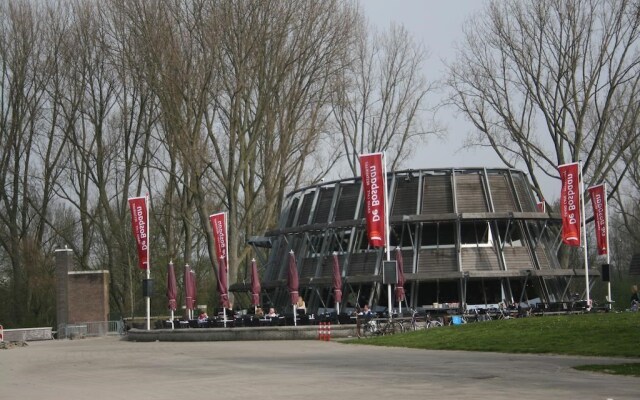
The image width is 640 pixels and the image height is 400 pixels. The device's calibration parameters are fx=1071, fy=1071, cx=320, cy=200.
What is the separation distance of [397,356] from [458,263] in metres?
18.4

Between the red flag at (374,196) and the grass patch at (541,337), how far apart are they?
547cm

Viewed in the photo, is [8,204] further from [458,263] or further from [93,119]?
[458,263]

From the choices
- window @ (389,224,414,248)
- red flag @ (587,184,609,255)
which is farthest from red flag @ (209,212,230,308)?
red flag @ (587,184,609,255)

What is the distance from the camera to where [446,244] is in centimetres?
4681

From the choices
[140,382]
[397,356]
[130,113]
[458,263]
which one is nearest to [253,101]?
[130,113]

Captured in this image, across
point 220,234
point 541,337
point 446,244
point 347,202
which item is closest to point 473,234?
point 446,244

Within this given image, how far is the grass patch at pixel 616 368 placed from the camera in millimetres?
19828

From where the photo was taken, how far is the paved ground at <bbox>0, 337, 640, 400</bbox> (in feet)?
58.0

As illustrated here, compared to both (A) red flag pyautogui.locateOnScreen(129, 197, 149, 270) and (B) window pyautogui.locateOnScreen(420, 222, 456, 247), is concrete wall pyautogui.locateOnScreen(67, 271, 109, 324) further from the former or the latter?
(B) window pyautogui.locateOnScreen(420, 222, 456, 247)

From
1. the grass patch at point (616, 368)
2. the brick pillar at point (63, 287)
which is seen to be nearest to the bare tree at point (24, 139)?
the brick pillar at point (63, 287)

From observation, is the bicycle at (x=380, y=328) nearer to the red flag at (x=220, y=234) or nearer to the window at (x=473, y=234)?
the window at (x=473, y=234)

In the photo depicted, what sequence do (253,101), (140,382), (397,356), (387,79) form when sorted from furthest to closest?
1. (387,79)
2. (253,101)
3. (397,356)
4. (140,382)

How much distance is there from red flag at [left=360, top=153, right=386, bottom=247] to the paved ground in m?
7.67

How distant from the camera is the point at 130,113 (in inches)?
2328
